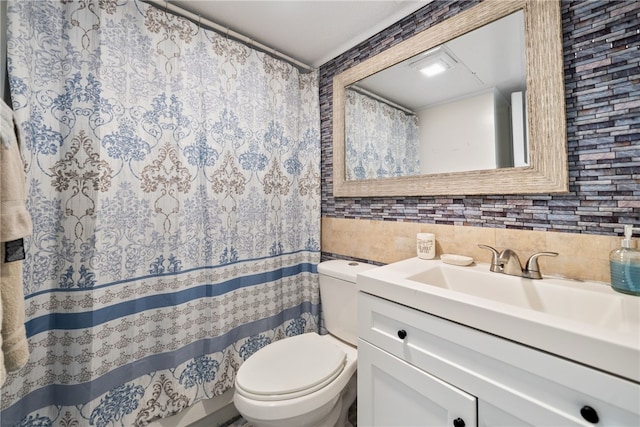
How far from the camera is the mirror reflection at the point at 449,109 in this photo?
3.19 ft

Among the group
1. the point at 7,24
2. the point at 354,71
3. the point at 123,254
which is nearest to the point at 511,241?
the point at 354,71

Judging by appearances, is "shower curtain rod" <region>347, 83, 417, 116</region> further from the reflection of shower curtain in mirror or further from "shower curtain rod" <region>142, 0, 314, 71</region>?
"shower curtain rod" <region>142, 0, 314, 71</region>

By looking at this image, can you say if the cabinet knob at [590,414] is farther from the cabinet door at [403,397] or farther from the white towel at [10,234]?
the white towel at [10,234]

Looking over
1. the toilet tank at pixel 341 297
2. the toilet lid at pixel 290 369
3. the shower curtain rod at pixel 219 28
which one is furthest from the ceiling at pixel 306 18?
the toilet lid at pixel 290 369

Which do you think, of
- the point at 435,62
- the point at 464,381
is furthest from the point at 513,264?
the point at 435,62

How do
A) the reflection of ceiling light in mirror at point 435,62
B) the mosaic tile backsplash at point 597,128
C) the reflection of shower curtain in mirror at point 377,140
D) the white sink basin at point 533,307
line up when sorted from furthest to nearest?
the reflection of shower curtain in mirror at point 377,140, the reflection of ceiling light in mirror at point 435,62, the mosaic tile backsplash at point 597,128, the white sink basin at point 533,307

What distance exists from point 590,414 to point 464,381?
0.24m

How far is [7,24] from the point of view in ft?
2.88

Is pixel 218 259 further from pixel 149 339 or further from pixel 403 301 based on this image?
pixel 403 301

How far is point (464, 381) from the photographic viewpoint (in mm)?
700

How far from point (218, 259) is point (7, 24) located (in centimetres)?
114

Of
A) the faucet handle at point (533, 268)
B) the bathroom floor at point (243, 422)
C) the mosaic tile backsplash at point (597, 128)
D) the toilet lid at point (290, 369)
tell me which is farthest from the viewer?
the bathroom floor at point (243, 422)

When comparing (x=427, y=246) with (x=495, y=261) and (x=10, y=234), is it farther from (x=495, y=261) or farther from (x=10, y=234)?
(x=10, y=234)

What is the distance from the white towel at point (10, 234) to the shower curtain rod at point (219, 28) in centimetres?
87
